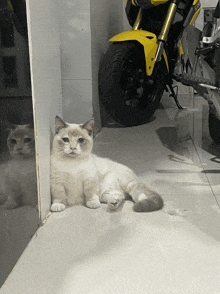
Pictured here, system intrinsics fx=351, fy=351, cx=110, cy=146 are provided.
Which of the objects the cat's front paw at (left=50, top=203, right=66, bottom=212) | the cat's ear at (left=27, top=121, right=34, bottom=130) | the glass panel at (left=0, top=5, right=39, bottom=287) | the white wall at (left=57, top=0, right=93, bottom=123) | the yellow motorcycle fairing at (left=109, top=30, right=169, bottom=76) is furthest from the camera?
the yellow motorcycle fairing at (left=109, top=30, right=169, bottom=76)

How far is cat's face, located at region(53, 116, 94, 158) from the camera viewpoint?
4.13 ft

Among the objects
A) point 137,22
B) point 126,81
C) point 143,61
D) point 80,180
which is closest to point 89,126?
point 80,180

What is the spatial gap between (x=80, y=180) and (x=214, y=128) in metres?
1.05

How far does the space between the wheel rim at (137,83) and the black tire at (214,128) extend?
568 mm

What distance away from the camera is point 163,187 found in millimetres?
1467

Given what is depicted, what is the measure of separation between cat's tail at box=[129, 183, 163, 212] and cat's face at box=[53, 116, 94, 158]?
0.77 ft

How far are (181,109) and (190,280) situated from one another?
238 centimetres

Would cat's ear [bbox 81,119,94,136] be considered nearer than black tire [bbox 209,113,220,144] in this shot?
Yes

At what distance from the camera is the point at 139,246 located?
101cm

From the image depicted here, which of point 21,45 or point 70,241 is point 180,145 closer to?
point 70,241

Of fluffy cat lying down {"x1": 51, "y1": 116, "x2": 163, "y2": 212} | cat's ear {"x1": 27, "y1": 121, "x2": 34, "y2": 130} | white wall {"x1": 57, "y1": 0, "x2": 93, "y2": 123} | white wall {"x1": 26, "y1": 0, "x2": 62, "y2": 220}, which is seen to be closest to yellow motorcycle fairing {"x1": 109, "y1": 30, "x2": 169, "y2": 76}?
white wall {"x1": 57, "y1": 0, "x2": 93, "y2": 123}

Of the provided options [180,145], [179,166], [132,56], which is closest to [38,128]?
[179,166]

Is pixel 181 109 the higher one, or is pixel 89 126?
pixel 89 126

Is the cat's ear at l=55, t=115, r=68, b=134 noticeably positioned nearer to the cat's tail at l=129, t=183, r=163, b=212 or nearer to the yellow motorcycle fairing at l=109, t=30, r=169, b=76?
the cat's tail at l=129, t=183, r=163, b=212
